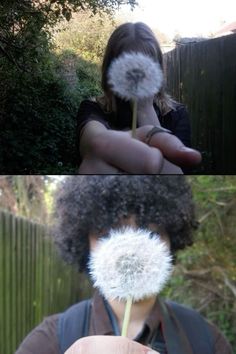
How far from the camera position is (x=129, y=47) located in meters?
0.96

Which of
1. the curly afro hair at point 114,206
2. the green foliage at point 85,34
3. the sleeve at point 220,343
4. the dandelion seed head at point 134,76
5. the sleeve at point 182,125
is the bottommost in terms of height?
the sleeve at point 220,343

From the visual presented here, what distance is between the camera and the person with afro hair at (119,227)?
0.93 metres

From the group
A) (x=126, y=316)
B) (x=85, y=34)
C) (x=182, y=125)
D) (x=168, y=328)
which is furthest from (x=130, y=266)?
(x=85, y=34)

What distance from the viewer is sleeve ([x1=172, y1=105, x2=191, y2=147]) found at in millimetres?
991

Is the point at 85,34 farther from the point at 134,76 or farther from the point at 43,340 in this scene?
the point at 43,340

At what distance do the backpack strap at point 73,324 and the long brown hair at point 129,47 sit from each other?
34cm

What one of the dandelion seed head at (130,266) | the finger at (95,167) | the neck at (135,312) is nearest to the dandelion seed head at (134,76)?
the finger at (95,167)

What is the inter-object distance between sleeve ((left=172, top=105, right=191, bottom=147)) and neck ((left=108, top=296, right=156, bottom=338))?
0.27 meters

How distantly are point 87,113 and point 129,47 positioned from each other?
0.43ft

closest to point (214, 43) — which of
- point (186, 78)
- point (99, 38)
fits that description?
point (186, 78)

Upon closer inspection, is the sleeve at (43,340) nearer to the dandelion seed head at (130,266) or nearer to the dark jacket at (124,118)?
the dandelion seed head at (130,266)

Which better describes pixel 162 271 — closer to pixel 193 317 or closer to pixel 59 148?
pixel 193 317

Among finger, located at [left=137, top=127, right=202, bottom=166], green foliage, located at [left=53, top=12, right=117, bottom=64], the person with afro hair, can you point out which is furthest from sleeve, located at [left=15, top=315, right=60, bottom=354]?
green foliage, located at [left=53, top=12, right=117, bottom=64]

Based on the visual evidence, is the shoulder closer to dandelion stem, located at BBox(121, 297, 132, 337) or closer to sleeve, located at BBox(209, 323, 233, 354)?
sleeve, located at BBox(209, 323, 233, 354)
